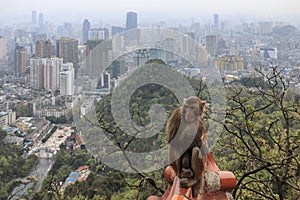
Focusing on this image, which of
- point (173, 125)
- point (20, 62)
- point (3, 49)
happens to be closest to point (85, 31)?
point (20, 62)

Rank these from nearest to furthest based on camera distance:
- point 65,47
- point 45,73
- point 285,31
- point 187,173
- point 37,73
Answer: point 187,173
point 285,31
point 65,47
point 45,73
point 37,73

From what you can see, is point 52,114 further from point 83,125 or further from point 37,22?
point 37,22

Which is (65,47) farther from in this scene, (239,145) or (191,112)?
(191,112)

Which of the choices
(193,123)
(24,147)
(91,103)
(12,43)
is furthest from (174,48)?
(12,43)

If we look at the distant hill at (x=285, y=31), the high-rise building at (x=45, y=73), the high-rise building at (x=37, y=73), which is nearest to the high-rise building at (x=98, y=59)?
the distant hill at (x=285, y=31)

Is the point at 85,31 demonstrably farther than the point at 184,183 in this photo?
Yes
